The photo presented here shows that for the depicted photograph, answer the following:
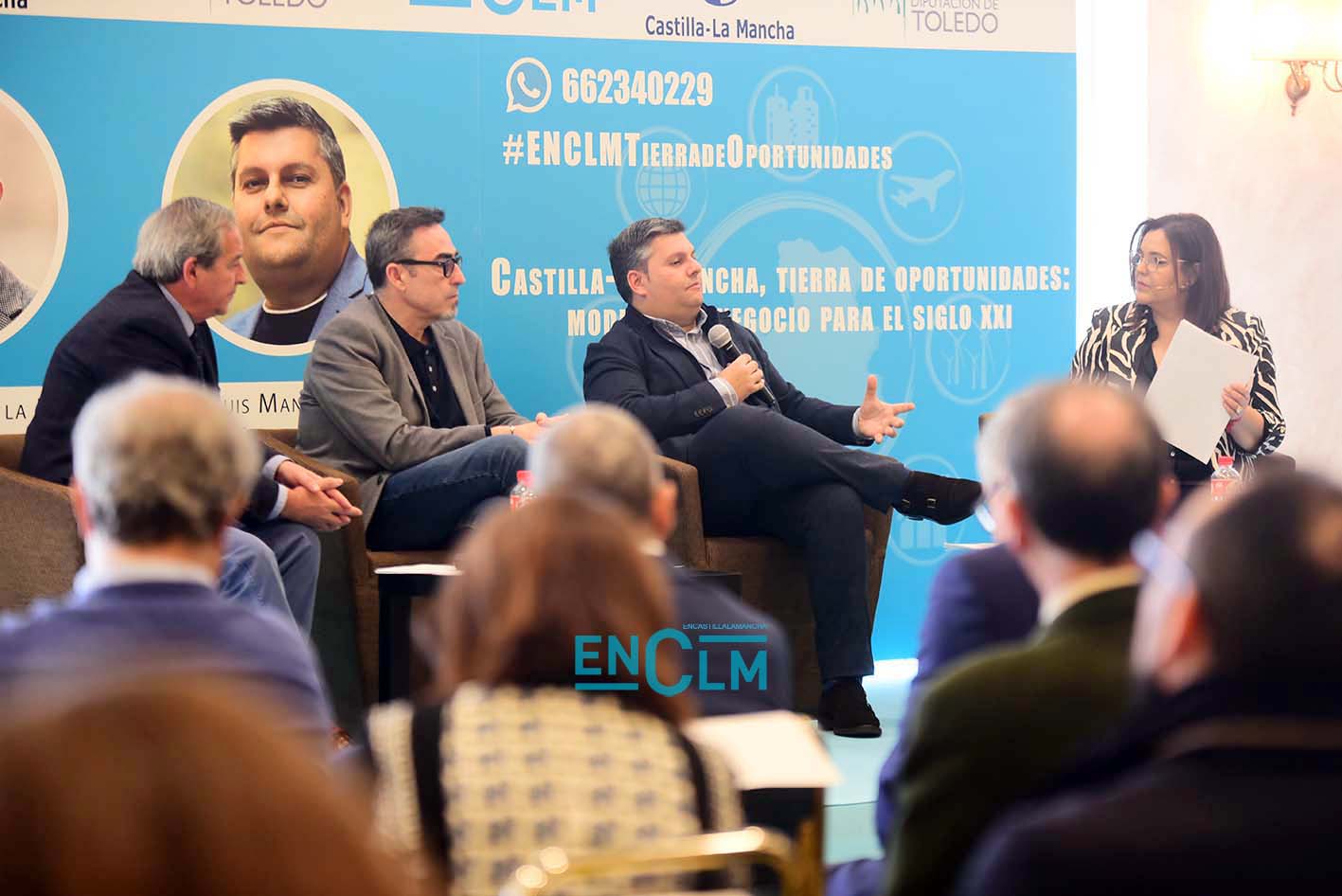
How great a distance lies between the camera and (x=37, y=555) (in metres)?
4.00

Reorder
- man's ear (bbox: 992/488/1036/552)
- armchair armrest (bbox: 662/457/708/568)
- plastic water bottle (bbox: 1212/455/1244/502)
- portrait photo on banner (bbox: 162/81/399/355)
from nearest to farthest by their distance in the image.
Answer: man's ear (bbox: 992/488/1036/552) → plastic water bottle (bbox: 1212/455/1244/502) → armchair armrest (bbox: 662/457/708/568) → portrait photo on banner (bbox: 162/81/399/355)

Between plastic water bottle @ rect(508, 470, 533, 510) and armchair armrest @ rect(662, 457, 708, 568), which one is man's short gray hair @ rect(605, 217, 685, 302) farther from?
plastic water bottle @ rect(508, 470, 533, 510)

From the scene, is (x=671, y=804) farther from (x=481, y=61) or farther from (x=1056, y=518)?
(x=481, y=61)

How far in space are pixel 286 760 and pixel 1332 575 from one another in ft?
2.80

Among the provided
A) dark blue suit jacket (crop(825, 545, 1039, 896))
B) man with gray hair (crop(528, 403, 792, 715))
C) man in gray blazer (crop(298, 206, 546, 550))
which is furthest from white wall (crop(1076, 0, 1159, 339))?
dark blue suit jacket (crop(825, 545, 1039, 896))

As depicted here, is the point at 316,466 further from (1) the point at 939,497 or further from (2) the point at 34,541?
(1) the point at 939,497

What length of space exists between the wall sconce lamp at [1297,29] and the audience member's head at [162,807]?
22.4ft

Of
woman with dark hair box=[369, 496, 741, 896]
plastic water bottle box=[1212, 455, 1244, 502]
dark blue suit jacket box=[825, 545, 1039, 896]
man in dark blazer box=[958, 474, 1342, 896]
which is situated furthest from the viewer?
plastic water bottle box=[1212, 455, 1244, 502]

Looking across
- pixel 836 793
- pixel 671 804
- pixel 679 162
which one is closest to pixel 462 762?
pixel 671 804

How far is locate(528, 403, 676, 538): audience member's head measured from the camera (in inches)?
102

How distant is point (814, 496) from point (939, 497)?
0.37m

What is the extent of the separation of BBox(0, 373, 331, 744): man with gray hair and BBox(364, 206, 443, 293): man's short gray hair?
106 inches

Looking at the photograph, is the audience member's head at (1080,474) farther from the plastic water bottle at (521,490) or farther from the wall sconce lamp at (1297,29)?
the wall sconce lamp at (1297,29)

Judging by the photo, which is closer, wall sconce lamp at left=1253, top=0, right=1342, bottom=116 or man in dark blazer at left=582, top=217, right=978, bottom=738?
man in dark blazer at left=582, top=217, right=978, bottom=738
